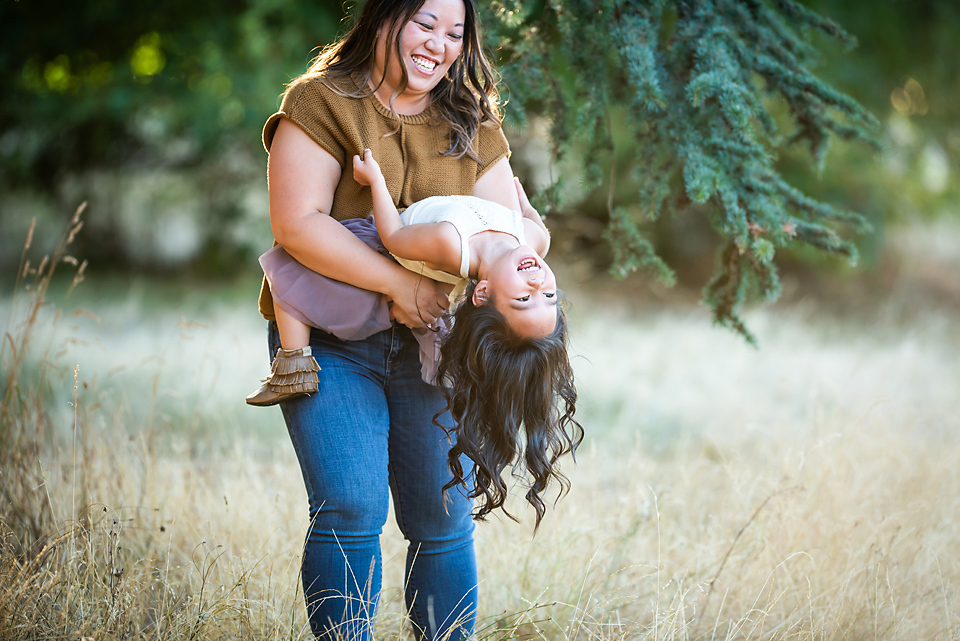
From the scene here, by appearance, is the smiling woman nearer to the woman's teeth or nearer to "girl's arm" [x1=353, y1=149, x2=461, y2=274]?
the woman's teeth

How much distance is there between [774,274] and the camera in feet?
9.00

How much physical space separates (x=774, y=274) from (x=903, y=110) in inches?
285

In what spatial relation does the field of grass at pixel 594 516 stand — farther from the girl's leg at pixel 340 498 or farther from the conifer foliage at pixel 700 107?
the conifer foliage at pixel 700 107

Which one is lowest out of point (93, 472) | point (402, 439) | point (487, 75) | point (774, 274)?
point (93, 472)

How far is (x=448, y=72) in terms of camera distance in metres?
2.11

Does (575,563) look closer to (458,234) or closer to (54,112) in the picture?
(458,234)

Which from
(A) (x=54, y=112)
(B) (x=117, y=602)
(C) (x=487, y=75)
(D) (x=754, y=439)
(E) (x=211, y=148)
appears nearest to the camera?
(B) (x=117, y=602)

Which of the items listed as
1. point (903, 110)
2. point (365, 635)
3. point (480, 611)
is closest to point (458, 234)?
point (365, 635)

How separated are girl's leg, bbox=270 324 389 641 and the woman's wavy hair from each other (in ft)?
2.36

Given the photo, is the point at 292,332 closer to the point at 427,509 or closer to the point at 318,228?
the point at 318,228

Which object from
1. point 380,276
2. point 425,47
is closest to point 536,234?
point 380,276

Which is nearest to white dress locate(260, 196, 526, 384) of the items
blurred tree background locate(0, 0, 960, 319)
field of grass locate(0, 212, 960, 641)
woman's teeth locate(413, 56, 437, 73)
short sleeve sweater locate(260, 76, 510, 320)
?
short sleeve sweater locate(260, 76, 510, 320)

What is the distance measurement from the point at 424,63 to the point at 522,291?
0.67m

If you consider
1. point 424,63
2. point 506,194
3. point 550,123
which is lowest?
point 506,194
